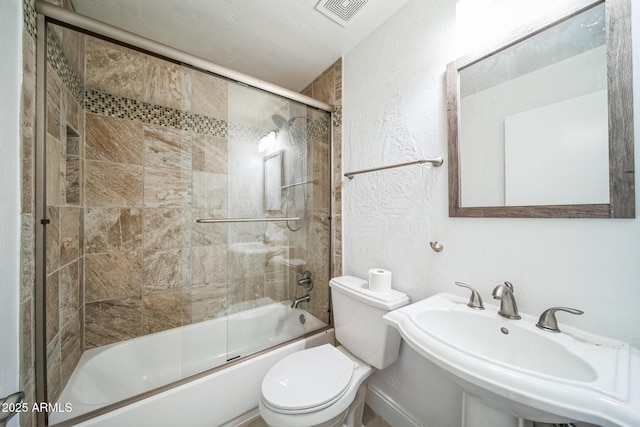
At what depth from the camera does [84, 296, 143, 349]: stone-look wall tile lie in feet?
→ 4.64

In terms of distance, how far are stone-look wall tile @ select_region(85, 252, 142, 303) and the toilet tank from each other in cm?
136

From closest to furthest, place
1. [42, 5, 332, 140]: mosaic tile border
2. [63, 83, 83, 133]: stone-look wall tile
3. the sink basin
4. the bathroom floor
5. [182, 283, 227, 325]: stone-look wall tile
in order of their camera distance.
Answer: the sink basin, [63, 83, 83, 133]: stone-look wall tile, the bathroom floor, [42, 5, 332, 140]: mosaic tile border, [182, 283, 227, 325]: stone-look wall tile

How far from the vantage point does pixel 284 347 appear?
146 centimetres

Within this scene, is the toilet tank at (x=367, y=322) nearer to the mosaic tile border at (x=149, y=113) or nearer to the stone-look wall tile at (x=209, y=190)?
the stone-look wall tile at (x=209, y=190)

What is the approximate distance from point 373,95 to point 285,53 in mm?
736

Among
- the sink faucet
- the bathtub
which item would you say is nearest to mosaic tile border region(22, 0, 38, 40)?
the bathtub

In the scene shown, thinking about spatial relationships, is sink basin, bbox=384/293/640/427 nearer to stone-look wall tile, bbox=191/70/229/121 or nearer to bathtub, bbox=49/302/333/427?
bathtub, bbox=49/302/333/427

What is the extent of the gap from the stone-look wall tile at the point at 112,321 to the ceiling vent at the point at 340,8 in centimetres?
217

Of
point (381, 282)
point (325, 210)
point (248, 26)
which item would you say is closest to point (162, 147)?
point (248, 26)

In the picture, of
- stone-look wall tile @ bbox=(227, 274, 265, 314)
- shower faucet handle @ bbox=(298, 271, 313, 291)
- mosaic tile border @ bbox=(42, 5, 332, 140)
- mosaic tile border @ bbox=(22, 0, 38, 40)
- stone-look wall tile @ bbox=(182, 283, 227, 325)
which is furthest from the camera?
shower faucet handle @ bbox=(298, 271, 313, 291)

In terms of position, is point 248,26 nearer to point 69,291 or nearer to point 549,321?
point 69,291

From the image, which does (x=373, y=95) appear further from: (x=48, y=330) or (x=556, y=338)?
(x=48, y=330)

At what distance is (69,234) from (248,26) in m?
1.57

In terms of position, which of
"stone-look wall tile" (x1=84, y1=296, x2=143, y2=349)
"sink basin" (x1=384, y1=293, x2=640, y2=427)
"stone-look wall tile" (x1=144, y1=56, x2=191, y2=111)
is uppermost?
"stone-look wall tile" (x1=144, y1=56, x2=191, y2=111)
